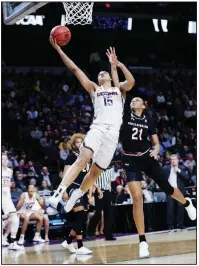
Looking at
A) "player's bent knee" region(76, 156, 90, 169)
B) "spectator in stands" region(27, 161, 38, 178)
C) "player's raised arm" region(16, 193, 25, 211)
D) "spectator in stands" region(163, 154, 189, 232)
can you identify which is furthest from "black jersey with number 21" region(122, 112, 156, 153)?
"spectator in stands" region(27, 161, 38, 178)

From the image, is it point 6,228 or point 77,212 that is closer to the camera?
point 77,212

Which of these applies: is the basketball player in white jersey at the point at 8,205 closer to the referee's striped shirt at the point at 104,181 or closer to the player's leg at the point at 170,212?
the referee's striped shirt at the point at 104,181

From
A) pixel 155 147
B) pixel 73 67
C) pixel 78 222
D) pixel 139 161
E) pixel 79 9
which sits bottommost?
pixel 78 222

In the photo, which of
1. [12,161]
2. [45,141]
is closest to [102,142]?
[12,161]

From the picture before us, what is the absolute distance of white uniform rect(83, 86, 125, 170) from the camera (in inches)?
304

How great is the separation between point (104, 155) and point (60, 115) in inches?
506

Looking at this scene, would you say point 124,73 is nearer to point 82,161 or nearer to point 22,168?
point 82,161

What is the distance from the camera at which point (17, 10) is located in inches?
385

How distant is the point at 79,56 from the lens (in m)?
24.2

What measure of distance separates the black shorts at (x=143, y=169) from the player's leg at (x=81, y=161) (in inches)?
25.8

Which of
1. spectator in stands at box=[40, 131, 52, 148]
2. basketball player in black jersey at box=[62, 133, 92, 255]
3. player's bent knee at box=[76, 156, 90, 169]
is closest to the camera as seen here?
player's bent knee at box=[76, 156, 90, 169]

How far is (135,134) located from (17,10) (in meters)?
3.08

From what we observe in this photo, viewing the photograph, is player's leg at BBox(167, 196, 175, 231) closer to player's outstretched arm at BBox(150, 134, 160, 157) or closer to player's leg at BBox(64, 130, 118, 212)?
player's outstretched arm at BBox(150, 134, 160, 157)

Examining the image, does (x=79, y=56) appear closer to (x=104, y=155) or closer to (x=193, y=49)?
(x=193, y=49)
